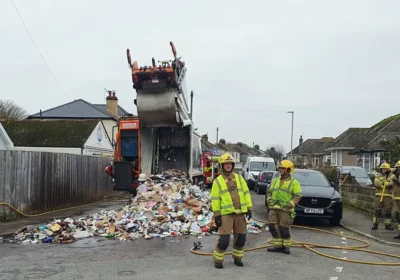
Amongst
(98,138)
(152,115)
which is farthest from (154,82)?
(98,138)

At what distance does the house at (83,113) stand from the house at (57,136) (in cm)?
838

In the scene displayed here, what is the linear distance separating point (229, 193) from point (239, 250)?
2.97ft

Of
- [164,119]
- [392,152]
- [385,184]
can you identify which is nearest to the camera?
[385,184]

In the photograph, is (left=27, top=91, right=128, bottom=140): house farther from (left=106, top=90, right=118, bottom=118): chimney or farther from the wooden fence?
→ the wooden fence

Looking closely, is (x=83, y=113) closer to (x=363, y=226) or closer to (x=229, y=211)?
(x=363, y=226)

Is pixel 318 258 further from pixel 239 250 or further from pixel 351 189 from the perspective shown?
pixel 351 189

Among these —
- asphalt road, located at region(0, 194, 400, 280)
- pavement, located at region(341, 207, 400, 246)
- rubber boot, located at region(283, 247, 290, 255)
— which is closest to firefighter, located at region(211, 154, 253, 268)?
asphalt road, located at region(0, 194, 400, 280)

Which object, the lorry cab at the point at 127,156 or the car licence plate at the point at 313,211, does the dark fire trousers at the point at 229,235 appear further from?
the lorry cab at the point at 127,156

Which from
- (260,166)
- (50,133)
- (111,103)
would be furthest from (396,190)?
(111,103)

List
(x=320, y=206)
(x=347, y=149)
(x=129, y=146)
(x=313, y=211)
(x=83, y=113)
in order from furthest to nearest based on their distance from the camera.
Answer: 1. (x=347, y=149)
2. (x=83, y=113)
3. (x=129, y=146)
4. (x=320, y=206)
5. (x=313, y=211)

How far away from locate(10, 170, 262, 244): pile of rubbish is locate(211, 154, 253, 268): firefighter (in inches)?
119

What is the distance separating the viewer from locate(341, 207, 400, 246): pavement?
31.7ft

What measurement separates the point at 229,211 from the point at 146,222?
392 cm

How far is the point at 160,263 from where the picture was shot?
23.6 feet
